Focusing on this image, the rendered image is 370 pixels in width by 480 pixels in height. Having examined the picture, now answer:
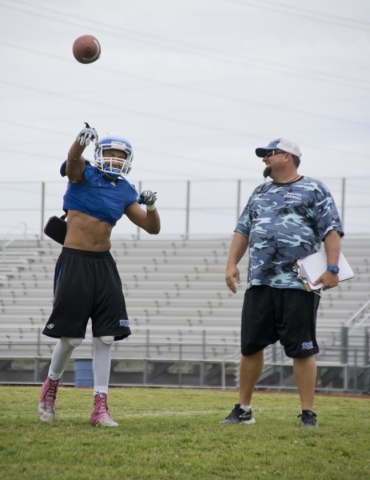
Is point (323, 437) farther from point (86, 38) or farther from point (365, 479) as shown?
point (86, 38)

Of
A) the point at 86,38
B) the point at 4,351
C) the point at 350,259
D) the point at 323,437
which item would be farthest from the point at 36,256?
the point at 323,437

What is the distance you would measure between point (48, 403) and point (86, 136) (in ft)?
5.39

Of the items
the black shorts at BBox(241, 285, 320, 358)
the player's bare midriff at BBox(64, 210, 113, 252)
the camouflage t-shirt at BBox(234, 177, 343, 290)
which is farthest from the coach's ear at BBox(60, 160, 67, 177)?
the black shorts at BBox(241, 285, 320, 358)

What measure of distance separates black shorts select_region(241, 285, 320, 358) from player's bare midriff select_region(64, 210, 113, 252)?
1.00 metres

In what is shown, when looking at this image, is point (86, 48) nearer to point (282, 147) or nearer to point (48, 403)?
point (282, 147)

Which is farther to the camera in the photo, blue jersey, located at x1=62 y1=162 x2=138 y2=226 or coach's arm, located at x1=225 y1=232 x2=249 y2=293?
coach's arm, located at x1=225 y1=232 x2=249 y2=293

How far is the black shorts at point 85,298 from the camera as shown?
539 cm

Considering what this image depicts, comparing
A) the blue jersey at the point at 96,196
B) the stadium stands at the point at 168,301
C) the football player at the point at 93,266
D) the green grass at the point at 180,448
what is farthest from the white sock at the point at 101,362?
the stadium stands at the point at 168,301

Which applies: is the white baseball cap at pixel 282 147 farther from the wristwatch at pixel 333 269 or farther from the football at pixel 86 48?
the football at pixel 86 48

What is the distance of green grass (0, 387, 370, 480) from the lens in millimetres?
4027

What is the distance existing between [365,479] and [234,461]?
626mm

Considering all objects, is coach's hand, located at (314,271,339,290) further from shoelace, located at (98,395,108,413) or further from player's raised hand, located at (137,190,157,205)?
shoelace, located at (98,395,108,413)

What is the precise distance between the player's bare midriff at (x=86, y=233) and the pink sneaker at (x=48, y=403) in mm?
869

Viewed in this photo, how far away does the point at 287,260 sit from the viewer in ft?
18.1
